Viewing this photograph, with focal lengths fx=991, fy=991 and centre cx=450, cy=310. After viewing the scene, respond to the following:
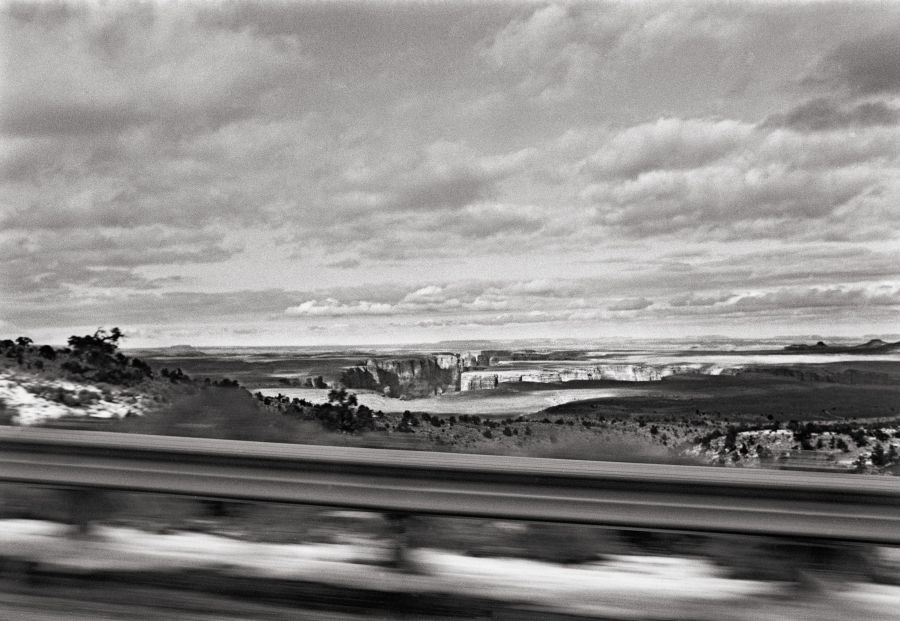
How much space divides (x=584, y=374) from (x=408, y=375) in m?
1.03

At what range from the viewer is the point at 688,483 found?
14.7 feet

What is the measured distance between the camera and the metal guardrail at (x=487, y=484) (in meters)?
4.34

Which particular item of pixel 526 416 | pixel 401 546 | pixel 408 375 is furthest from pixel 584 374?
pixel 401 546

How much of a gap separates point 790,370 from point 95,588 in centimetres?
384

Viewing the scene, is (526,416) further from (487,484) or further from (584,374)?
(487,484)

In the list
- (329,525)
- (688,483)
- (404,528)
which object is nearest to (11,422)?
Result: (329,525)

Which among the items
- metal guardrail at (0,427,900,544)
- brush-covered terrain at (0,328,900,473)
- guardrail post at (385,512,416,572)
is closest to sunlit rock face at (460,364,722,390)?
brush-covered terrain at (0,328,900,473)

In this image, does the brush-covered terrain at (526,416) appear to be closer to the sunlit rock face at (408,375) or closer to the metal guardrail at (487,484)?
the sunlit rock face at (408,375)

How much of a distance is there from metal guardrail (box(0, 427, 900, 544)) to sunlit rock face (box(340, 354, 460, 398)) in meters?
0.73

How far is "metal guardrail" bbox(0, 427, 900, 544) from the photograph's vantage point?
434 cm

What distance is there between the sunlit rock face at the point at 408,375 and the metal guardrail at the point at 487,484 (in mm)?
728

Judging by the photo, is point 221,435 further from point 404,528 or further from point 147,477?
point 404,528

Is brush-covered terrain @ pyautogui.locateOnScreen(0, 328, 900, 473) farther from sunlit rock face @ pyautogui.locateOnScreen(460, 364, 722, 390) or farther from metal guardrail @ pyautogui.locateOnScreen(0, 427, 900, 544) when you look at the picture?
metal guardrail @ pyautogui.locateOnScreen(0, 427, 900, 544)

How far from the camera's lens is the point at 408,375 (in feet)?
18.9
